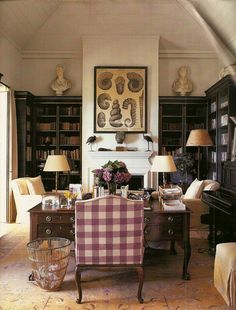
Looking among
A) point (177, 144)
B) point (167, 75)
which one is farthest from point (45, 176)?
point (167, 75)

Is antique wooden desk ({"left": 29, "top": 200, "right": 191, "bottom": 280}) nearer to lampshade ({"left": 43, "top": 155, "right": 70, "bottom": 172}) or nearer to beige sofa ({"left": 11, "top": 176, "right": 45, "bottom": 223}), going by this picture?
lampshade ({"left": 43, "top": 155, "right": 70, "bottom": 172})

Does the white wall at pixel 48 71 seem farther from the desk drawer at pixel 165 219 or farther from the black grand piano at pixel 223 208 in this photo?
the desk drawer at pixel 165 219

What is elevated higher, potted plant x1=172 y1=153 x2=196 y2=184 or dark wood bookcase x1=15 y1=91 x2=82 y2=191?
dark wood bookcase x1=15 y1=91 x2=82 y2=191

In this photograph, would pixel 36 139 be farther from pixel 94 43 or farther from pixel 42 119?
pixel 94 43

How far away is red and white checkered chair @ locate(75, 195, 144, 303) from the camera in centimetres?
223

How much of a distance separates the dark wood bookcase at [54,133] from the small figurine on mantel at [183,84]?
186 centimetres

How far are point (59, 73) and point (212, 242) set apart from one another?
13.7ft

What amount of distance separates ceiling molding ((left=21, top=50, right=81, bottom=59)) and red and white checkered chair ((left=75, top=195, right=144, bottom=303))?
15.6 feet

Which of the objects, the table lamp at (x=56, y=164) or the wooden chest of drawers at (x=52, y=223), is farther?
the table lamp at (x=56, y=164)

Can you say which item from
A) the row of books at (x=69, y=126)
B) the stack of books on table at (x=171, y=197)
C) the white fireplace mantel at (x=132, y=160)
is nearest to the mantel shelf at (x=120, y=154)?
the white fireplace mantel at (x=132, y=160)

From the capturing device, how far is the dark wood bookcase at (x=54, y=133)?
610 cm

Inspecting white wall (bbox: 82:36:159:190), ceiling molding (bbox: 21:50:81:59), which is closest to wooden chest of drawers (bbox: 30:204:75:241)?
white wall (bbox: 82:36:159:190)

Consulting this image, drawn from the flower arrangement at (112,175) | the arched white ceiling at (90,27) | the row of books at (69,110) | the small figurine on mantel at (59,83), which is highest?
the arched white ceiling at (90,27)

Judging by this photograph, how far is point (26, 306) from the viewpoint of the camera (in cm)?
225
